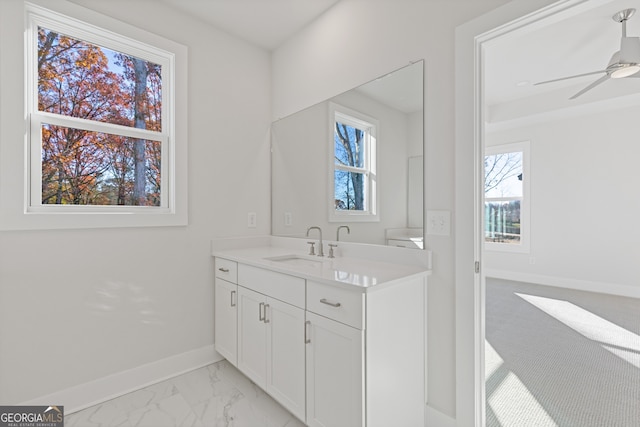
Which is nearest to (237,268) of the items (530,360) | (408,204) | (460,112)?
(408,204)

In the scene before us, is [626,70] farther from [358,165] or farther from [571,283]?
[571,283]

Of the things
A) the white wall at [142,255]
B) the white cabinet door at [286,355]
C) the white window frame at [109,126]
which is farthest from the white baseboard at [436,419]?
the white window frame at [109,126]

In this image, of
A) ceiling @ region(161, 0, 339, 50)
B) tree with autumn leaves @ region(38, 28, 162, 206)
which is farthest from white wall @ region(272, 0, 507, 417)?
tree with autumn leaves @ region(38, 28, 162, 206)

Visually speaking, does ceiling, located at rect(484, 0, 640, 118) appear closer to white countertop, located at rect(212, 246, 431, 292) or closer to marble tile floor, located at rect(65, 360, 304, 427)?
white countertop, located at rect(212, 246, 431, 292)

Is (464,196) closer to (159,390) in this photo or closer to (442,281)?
(442,281)

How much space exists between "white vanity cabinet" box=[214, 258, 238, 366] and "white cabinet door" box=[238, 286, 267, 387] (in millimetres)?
76

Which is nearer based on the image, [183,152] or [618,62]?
[183,152]

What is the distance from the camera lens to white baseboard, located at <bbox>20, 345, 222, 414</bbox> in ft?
5.66

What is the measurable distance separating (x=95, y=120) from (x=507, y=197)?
5795 mm

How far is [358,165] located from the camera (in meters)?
2.07

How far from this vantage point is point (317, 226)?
2303 millimetres

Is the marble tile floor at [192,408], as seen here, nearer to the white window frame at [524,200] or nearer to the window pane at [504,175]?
the white window frame at [524,200]

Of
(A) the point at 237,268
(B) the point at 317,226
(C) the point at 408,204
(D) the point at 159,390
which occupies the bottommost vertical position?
(D) the point at 159,390

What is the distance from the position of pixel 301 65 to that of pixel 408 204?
1.58m
